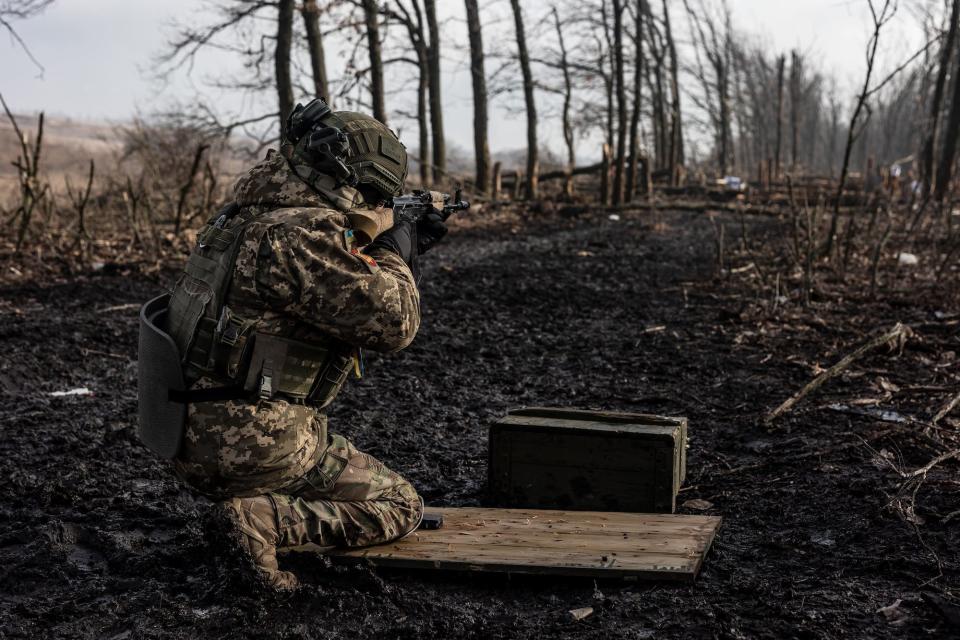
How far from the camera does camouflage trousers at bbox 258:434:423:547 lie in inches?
128

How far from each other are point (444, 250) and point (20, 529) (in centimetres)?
1025

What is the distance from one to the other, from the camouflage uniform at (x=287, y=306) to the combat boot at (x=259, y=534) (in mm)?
44

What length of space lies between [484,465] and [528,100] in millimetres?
21741

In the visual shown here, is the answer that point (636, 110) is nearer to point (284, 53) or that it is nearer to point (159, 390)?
point (284, 53)

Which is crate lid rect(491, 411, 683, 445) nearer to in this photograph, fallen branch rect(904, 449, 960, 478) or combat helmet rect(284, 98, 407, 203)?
fallen branch rect(904, 449, 960, 478)

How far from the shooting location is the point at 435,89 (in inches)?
896

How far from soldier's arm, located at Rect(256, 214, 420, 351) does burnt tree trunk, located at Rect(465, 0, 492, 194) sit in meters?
18.1

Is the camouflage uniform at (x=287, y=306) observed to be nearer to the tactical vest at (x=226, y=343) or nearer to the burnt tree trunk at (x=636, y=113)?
the tactical vest at (x=226, y=343)

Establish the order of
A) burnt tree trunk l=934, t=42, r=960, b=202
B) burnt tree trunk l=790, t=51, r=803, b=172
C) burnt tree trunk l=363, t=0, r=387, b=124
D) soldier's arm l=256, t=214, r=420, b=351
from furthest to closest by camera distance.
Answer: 1. burnt tree trunk l=790, t=51, r=803, b=172
2. burnt tree trunk l=363, t=0, r=387, b=124
3. burnt tree trunk l=934, t=42, r=960, b=202
4. soldier's arm l=256, t=214, r=420, b=351

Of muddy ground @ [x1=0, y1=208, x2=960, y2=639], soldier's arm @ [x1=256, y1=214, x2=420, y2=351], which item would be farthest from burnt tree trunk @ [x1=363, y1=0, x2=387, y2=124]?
soldier's arm @ [x1=256, y1=214, x2=420, y2=351]

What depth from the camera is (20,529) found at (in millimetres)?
3656

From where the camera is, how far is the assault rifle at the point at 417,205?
11.2ft

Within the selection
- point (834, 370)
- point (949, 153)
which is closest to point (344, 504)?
point (834, 370)

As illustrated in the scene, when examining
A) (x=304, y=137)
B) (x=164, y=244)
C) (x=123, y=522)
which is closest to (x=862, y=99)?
(x=304, y=137)
